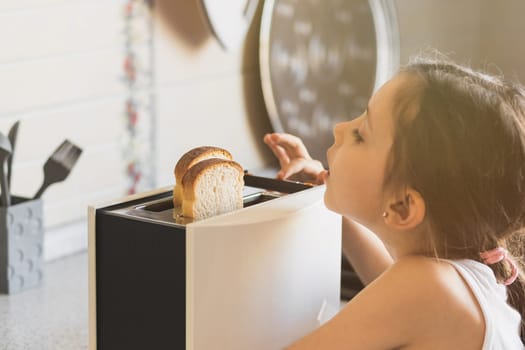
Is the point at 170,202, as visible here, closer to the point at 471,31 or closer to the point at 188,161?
the point at 188,161

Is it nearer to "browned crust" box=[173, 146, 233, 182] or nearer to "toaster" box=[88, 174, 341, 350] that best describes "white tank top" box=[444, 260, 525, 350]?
"toaster" box=[88, 174, 341, 350]

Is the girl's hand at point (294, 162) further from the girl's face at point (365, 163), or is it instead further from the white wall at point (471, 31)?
the white wall at point (471, 31)

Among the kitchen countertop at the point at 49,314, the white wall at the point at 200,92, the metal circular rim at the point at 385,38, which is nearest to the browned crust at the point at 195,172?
the kitchen countertop at the point at 49,314

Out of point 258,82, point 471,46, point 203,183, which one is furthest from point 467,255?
point 471,46

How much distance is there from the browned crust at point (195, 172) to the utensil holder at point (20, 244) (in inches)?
17.3

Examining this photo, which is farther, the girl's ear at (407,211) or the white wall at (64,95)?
the white wall at (64,95)

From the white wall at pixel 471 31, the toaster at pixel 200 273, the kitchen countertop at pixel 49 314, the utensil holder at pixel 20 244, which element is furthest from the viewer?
the white wall at pixel 471 31

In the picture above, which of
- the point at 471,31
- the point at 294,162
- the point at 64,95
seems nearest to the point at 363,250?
the point at 294,162

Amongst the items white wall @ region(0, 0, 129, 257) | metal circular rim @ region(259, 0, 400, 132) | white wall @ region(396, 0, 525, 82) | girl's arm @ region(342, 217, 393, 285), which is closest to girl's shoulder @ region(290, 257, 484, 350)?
girl's arm @ region(342, 217, 393, 285)

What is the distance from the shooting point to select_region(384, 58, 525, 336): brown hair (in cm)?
83

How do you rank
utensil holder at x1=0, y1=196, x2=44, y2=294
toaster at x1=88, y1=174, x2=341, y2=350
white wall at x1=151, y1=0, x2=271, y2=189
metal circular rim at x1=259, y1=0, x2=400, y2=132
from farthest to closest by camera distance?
metal circular rim at x1=259, y1=0, x2=400, y2=132, white wall at x1=151, y1=0, x2=271, y2=189, utensil holder at x1=0, y1=196, x2=44, y2=294, toaster at x1=88, y1=174, x2=341, y2=350

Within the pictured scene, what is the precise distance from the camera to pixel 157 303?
0.79 m

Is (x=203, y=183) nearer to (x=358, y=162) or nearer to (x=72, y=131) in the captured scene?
(x=358, y=162)

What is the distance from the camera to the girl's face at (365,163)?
87 cm
